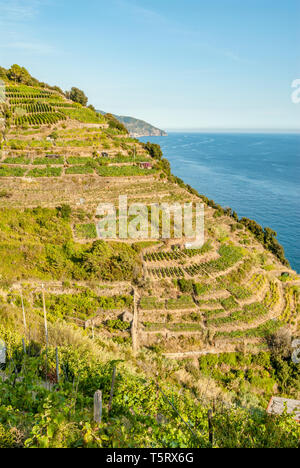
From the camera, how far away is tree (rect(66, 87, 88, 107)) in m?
48.8

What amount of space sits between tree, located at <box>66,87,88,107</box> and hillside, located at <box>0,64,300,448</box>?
19.7 meters

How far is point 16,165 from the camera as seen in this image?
2780cm

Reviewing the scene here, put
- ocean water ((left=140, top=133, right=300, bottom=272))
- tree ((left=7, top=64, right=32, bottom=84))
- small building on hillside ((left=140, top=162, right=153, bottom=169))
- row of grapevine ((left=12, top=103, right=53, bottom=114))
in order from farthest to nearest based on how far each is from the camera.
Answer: tree ((left=7, top=64, right=32, bottom=84)) < ocean water ((left=140, top=133, right=300, bottom=272)) < row of grapevine ((left=12, top=103, right=53, bottom=114)) < small building on hillside ((left=140, top=162, right=153, bottom=169))

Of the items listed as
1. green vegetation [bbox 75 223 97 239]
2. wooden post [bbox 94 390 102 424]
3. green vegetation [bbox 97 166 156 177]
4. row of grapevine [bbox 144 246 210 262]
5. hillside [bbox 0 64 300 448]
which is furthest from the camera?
green vegetation [bbox 97 166 156 177]

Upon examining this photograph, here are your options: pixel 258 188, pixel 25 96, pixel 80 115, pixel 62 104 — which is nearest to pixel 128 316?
pixel 80 115

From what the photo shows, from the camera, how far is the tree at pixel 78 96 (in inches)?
1919

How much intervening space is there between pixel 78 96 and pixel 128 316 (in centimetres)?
4602

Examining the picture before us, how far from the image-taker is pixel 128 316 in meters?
16.4

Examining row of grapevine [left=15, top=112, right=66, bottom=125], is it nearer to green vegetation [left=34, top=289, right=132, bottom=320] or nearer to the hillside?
the hillside

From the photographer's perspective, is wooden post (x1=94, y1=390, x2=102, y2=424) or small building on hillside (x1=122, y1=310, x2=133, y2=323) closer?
wooden post (x1=94, y1=390, x2=102, y2=424)

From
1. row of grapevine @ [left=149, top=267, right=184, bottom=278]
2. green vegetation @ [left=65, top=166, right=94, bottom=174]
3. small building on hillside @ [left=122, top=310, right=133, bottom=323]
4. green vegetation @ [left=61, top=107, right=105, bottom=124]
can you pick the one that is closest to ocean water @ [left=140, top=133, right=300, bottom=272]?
row of grapevine @ [left=149, top=267, right=184, bottom=278]

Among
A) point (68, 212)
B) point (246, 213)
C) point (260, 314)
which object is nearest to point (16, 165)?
point (68, 212)
